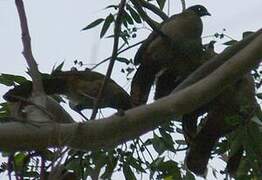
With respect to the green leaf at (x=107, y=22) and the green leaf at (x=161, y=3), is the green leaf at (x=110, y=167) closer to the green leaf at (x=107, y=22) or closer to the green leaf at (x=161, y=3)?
the green leaf at (x=107, y=22)

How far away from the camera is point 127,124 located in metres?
1.10

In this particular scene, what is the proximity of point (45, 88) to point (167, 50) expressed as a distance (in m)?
0.43

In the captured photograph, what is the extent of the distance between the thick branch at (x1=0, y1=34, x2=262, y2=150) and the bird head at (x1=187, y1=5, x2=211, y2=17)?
0.79m

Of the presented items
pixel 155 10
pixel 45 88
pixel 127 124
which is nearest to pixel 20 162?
pixel 45 88

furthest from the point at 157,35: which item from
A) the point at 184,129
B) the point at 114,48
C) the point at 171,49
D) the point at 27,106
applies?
the point at 27,106

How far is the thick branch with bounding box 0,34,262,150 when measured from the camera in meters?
1.04

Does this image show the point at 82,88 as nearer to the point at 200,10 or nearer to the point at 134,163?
the point at 134,163

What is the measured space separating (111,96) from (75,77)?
0.34 feet

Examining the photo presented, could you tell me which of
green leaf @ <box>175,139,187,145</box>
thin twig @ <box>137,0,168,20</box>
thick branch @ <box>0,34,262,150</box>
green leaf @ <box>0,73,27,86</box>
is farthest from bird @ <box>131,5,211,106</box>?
thick branch @ <box>0,34,262,150</box>

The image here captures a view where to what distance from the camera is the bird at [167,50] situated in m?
1.74

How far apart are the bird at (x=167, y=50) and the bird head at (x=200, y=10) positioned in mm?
93

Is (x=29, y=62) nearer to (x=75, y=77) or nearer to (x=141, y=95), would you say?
(x=75, y=77)

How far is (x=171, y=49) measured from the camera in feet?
5.79

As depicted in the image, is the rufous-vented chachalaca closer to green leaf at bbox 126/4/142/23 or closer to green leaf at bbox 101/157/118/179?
green leaf at bbox 101/157/118/179
